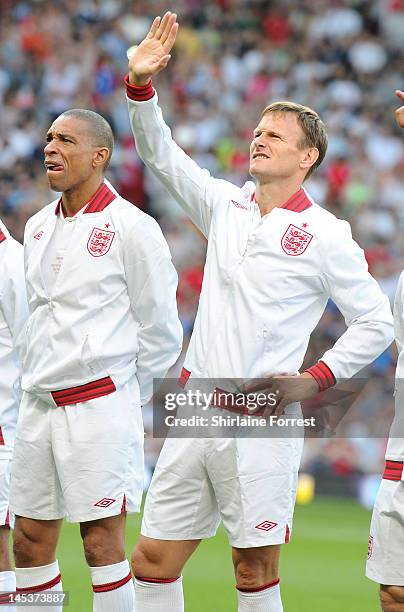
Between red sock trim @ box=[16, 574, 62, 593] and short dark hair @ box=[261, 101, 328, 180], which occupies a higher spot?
short dark hair @ box=[261, 101, 328, 180]

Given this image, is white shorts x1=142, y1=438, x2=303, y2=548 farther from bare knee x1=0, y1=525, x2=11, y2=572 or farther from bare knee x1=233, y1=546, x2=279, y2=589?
bare knee x1=0, y1=525, x2=11, y2=572

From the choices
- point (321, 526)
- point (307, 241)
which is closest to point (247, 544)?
point (307, 241)

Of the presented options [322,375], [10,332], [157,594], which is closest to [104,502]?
[157,594]

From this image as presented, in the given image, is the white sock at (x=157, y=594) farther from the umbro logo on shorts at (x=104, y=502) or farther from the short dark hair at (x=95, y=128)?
the short dark hair at (x=95, y=128)

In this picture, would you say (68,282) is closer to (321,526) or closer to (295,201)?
(295,201)

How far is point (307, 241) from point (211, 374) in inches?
27.3

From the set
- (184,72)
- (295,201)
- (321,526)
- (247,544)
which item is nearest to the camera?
(247,544)

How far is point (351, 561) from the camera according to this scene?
9859 mm

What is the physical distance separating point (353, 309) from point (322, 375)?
308mm

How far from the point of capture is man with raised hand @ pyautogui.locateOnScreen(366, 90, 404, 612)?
15.8 feet

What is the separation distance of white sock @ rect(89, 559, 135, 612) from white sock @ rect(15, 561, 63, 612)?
242 millimetres

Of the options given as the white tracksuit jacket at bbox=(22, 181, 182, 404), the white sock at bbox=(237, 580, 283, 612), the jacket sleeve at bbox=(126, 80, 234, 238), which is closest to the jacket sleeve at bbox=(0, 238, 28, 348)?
the white tracksuit jacket at bbox=(22, 181, 182, 404)

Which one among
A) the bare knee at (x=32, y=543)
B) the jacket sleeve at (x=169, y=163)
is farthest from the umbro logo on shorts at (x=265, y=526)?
the jacket sleeve at (x=169, y=163)

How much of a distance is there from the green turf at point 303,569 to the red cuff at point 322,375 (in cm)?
273
